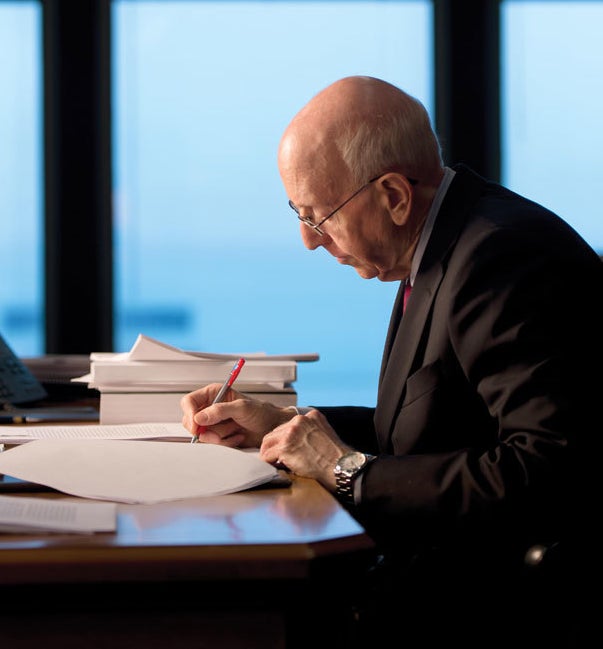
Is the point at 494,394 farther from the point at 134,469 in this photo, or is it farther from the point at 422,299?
the point at 134,469

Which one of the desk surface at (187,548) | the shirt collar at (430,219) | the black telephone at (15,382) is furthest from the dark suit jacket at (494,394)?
the black telephone at (15,382)

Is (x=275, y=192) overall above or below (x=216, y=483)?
above

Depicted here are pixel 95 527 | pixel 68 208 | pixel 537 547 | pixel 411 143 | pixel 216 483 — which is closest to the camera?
pixel 95 527

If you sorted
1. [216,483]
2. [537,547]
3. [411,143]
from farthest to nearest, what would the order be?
1. [411,143]
2. [537,547]
3. [216,483]

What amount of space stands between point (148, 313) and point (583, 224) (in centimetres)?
181

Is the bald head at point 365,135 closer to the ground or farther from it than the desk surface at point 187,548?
farther from it

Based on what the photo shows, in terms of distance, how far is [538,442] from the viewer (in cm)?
127

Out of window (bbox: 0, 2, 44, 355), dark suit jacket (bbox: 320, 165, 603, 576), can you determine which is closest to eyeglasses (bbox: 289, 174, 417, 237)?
dark suit jacket (bbox: 320, 165, 603, 576)

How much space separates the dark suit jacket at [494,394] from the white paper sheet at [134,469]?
20 centimetres

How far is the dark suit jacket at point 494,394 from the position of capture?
1271 millimetres

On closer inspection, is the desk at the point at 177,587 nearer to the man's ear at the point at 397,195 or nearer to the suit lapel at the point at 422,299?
the suit lapel at the point at 422,299

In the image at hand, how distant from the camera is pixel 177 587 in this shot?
0.89m

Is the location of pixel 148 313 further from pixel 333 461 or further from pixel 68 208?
pixel 333 461

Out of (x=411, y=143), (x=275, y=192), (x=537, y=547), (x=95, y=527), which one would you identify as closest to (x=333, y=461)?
(x=537, y=547)
